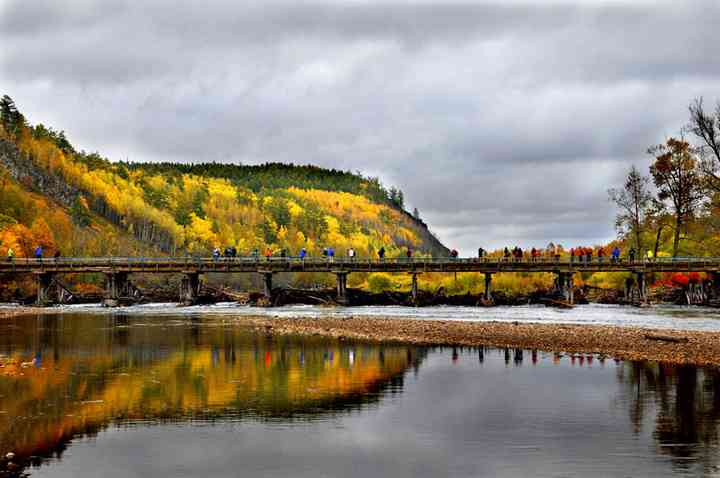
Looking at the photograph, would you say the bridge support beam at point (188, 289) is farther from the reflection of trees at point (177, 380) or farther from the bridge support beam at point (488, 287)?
the reflection of trees at point (177, 380)

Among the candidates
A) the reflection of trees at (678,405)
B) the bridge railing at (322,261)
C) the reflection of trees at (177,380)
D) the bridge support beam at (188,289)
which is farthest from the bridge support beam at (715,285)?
the reflection of trees at (678,405)

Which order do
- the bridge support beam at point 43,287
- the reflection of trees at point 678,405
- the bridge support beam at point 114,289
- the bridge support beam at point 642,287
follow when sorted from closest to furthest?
the reflection of trees at point 678,405 < the bridge support beam at point 642,287 < the bridge support beam at point 43,287 < the bridge support beam at point 114,289

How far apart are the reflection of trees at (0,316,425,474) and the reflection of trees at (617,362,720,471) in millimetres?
7892

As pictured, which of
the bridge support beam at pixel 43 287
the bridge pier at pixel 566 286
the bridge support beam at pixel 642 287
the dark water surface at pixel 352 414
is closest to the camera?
the dark water surface at pixel 352 414

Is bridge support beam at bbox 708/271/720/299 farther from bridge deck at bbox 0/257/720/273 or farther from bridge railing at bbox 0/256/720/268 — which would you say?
bridge railing at bbox 0/256/720/268

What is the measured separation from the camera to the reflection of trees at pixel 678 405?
19.0 m

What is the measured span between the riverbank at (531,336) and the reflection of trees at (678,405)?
11.5 ft

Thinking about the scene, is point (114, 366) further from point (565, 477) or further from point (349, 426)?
point (565, 477)

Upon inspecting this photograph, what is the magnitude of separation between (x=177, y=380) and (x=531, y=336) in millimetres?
22738

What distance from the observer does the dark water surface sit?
58.7 feet

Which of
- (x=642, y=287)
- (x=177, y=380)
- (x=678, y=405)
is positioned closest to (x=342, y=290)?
(x=642, y=287)

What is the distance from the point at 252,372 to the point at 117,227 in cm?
15165

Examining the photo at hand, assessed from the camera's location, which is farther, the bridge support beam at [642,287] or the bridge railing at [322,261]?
the bridge railing at [322,261]

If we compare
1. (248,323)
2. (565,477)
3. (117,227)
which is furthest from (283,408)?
(117,227)
